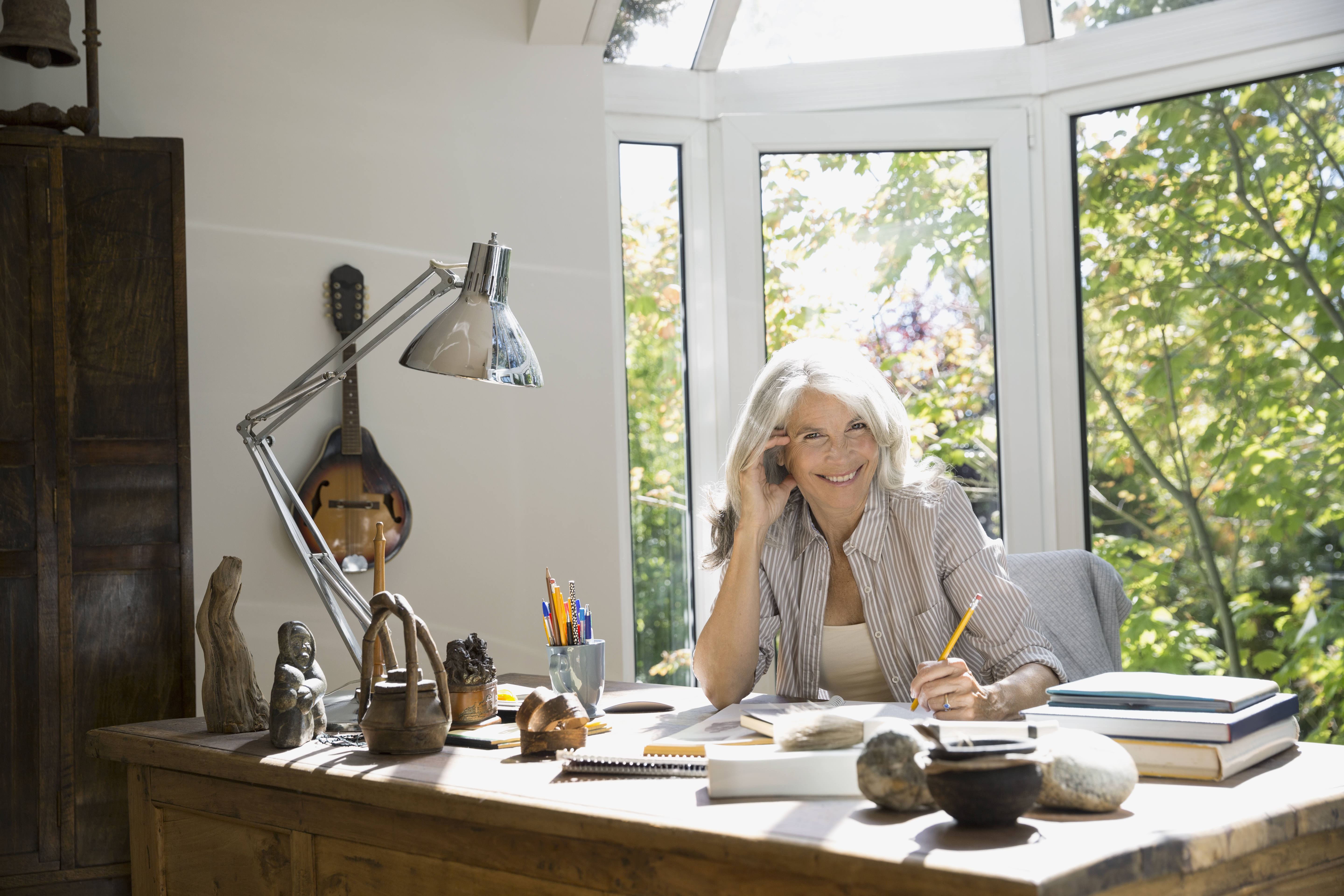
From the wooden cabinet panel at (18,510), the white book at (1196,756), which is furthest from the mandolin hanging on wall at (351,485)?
the white book at (1196,756)

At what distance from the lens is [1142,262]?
10.4 feet

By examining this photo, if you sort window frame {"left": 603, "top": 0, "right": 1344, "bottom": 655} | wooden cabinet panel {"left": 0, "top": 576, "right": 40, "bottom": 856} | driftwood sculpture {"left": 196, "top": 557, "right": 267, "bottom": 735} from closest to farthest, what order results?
driftwood sculpture {"left": 196, "top": 557, "right": 267, "bottom": 735}, wooden cabinet panel {"left": 0, "top": 576, "right": 40, "bottom": 856}, window frame {"left": 603, "top": 0, "right": 1344, "bottom": 655}

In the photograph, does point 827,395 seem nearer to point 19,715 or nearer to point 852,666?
point 852,666

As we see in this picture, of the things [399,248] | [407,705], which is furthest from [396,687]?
[399,248]

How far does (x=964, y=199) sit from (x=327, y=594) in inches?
89.9

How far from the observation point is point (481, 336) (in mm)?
1771

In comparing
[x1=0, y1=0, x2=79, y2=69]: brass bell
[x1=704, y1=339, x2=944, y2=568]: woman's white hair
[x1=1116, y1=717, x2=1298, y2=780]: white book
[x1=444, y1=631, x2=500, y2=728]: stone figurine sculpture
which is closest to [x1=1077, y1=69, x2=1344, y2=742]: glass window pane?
[x1=704, y1=339, x2=944, y2=568]: woman's white hair

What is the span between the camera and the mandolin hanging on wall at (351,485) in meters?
2.80

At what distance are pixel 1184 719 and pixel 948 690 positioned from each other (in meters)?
0.37

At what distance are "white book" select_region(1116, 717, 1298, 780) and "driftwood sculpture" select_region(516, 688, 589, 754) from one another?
69cm

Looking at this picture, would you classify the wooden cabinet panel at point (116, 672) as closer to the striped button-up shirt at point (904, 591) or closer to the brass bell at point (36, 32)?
the brass bell at point (36, 32)

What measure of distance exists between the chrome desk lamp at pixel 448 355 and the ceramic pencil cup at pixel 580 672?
0.29m

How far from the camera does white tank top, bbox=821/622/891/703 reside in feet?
6.79

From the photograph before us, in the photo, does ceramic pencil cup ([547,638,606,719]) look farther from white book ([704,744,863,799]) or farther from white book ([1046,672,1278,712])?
white book ([1046,672,1278,712])
